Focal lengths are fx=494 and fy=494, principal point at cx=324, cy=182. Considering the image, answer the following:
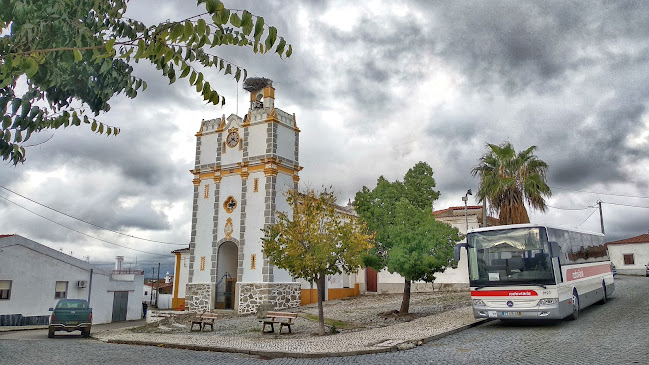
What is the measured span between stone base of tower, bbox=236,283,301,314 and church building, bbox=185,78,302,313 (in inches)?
2.1

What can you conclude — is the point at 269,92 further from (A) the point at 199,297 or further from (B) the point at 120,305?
(B) the point at 120,305

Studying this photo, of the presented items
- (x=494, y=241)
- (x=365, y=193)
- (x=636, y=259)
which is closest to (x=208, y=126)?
(x=365, y=193)

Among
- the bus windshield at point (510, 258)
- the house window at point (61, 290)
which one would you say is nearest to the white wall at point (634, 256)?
the bus windshield at point (510, 258)

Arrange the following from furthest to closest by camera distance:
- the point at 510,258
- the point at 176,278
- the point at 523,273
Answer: the point at 176,278 → the point at 510,258 → the point at 523,273

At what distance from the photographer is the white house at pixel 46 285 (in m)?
28.1

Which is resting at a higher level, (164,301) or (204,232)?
(204,232)

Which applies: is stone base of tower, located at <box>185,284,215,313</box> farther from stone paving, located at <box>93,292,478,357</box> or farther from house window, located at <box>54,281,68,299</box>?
house window, located at <box>54,281,68,299</box>

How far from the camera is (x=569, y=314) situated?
52.5 feet

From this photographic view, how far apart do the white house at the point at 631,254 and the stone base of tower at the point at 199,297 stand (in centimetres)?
4046

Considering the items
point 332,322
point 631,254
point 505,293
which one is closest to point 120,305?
point 332,322

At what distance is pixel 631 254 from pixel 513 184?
34843 mm

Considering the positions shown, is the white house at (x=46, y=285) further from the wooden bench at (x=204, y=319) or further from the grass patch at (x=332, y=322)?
the grass patch at (x=332, y=322)

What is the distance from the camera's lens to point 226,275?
3106cm

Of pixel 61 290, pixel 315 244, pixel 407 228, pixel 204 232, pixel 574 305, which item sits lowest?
pixel 574 305
